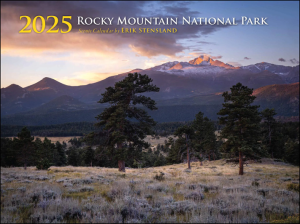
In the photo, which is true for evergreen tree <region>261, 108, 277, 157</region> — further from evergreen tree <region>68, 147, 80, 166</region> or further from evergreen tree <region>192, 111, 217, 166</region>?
evergreen tree <region>68, 147, 80, 166</region>

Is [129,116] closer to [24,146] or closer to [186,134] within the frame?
[186,134]

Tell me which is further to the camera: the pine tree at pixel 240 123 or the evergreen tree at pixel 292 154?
the evergreen tree at pixel 292 154

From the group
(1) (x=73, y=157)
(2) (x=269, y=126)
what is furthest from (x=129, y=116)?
(1) (x=73, y=157)

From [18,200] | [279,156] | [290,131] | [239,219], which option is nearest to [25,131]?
[18,200]

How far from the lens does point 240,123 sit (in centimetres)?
2248

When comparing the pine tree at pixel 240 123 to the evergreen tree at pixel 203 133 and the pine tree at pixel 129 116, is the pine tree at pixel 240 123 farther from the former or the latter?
the evergreen tree at pixel 203 133

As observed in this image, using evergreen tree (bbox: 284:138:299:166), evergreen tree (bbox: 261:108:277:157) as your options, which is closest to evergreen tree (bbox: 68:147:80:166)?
evergreen tree (bbox: 261:108:277:157)

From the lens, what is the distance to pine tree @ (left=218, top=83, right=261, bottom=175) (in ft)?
71.4

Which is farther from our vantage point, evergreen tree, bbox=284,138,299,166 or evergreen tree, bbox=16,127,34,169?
evergreen tree, bbox=284,138,299,166

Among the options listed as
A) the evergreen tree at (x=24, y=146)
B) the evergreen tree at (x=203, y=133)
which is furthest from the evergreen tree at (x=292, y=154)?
the evergreen tree at (x=24, y=146)

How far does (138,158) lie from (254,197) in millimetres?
15153

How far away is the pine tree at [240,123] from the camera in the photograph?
2175cm

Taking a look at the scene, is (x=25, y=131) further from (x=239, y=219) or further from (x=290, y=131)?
(x=290, y=131)

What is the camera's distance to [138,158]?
2202 cm
